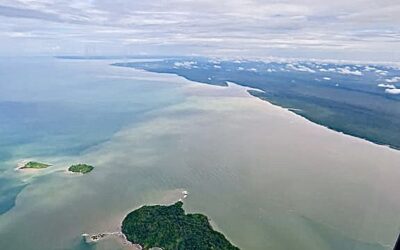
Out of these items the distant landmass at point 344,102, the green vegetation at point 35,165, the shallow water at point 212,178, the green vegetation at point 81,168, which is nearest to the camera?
the shallow water at point 212,178

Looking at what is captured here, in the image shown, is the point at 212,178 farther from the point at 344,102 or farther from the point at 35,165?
the point at 344,102

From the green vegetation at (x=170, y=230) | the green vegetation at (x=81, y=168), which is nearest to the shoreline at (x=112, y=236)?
the green vegetation at (x=170, y=230)

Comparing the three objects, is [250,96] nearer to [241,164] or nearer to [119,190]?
[241,164]

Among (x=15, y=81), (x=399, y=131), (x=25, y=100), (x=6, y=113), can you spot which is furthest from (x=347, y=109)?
(x=15, y=81)

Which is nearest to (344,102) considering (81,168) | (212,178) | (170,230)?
(212,178)

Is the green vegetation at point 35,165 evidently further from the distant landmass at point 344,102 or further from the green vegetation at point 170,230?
the distant landmass at point 344,102
